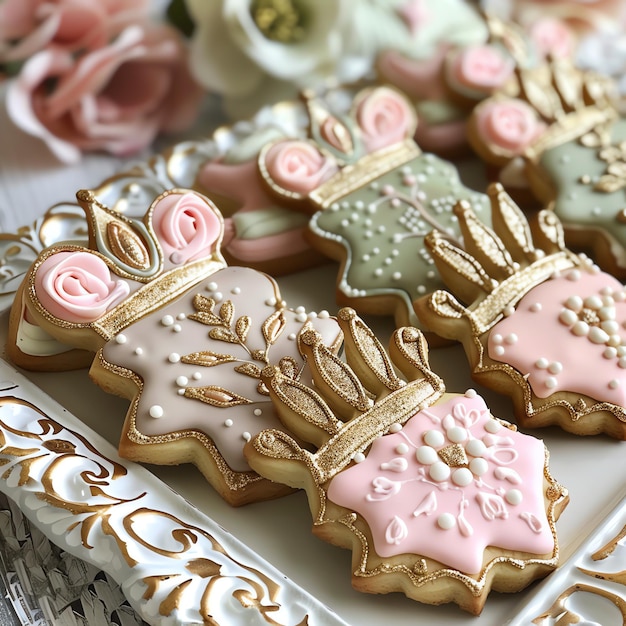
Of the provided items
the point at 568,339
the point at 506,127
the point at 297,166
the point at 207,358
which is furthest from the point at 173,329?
the point at 506,127

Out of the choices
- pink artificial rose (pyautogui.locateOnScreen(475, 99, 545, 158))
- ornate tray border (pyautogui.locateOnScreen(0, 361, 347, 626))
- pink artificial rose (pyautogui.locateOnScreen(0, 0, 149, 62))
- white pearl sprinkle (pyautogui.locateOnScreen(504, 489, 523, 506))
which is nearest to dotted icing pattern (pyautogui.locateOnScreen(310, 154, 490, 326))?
pink artificial rose (pyautogui.locateOnScreen(475, 99, 545, 158))

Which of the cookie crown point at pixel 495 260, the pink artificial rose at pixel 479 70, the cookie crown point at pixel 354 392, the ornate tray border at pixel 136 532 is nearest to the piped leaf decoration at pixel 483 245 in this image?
the cookie crown point at pixel 495 260

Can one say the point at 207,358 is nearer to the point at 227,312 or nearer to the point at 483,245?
the point at 227,312

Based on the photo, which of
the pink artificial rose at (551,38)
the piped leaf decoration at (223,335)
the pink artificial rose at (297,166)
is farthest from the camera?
the pink artificial rose at (551,38)

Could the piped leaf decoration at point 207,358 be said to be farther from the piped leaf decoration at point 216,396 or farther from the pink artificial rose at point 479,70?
the pink artificial rose at point 479,70

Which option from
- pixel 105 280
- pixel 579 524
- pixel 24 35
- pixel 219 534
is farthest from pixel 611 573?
pixel 24 35

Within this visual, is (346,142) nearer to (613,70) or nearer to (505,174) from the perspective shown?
(505,174)
